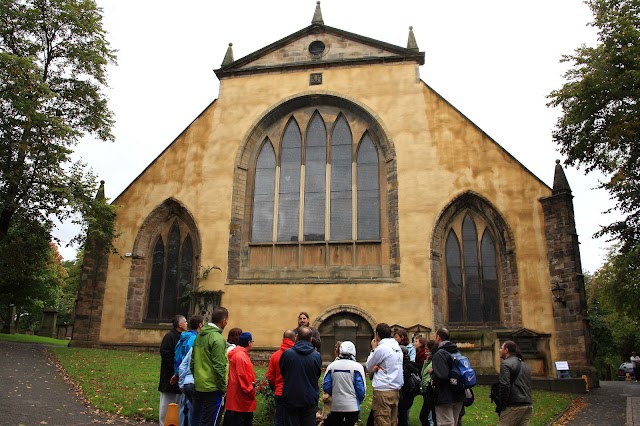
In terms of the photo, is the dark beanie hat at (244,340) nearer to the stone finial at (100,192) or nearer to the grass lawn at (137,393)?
the grass lawn at (137,393)

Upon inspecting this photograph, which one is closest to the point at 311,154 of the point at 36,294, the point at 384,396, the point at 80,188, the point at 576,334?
the point at 80,188

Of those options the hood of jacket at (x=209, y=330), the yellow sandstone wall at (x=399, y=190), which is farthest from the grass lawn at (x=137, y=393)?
the yellow sandstone wall at (x=399, y=190)

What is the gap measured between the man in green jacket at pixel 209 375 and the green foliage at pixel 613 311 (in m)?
14.8

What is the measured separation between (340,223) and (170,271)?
6.82m

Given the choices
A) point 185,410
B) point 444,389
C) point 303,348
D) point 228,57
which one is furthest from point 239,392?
point 228,57

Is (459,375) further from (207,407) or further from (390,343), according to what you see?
(207,407)

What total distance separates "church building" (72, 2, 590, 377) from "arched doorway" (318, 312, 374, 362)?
68 mm

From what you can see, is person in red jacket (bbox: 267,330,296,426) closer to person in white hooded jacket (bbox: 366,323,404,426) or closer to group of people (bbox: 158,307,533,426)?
group of people (bbox: 158,307,533,426)

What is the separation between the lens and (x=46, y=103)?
18.5 metres

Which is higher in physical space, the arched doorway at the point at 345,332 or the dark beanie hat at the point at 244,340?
the arched doorway at the point at 345,332

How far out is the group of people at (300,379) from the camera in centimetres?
605

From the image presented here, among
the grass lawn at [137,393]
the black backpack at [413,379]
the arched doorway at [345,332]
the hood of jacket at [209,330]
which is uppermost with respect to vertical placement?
the arched doorway at [345,332]

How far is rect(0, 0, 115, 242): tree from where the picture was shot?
56.4 ft

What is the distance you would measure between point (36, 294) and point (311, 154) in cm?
1939
